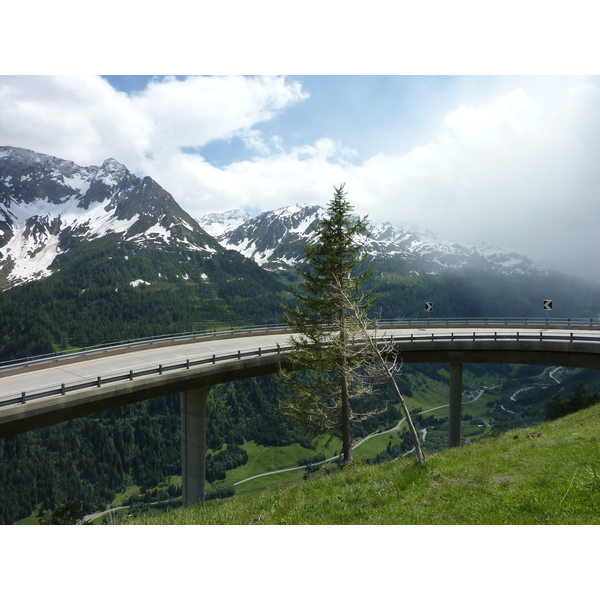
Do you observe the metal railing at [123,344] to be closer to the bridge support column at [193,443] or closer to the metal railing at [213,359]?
the metal railing at [213,359]

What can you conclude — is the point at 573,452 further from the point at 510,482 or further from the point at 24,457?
the point at 24,457

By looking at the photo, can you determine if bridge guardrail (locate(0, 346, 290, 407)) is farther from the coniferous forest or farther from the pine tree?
the coniferous forest

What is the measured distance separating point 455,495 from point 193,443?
21897mm

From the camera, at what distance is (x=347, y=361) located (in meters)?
20.0

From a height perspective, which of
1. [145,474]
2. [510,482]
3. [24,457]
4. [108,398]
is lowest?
[145,474]

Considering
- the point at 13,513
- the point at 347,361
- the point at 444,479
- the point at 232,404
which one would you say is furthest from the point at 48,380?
the point at 232,404

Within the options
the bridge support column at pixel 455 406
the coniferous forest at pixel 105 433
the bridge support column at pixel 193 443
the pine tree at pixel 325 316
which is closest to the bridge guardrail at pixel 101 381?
the bridge support column at pixel 193 443

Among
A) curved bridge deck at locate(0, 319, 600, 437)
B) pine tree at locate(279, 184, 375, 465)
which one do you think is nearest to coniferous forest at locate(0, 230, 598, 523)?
curved bridge deck at locate(0, 319, 600, 437)

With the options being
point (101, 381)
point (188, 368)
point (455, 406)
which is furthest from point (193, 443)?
point (455, 406)

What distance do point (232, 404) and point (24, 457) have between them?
8034 centimetres

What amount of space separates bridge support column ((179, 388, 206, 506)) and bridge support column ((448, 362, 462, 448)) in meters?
21.9

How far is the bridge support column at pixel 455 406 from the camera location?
1293 inches

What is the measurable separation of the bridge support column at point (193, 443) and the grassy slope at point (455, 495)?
15.9 meters

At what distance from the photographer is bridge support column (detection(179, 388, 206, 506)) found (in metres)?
25.9
